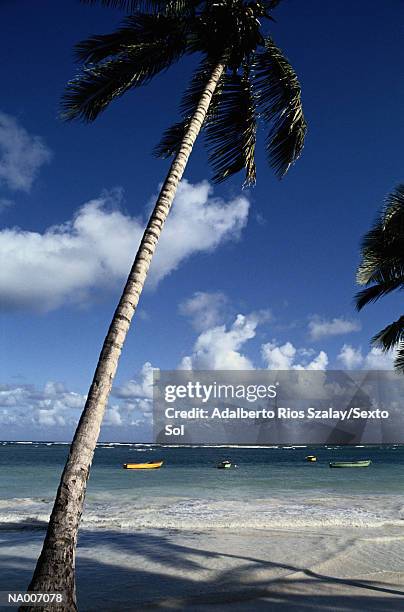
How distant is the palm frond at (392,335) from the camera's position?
1478 cm

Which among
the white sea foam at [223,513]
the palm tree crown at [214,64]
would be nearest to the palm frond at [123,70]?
the palm tree crown at [214,64]

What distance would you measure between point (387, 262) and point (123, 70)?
7.96 metres

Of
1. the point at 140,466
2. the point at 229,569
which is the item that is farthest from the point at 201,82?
the point at 140,466

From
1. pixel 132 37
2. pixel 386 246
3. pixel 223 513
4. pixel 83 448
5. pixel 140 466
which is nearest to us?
pixel 83 448

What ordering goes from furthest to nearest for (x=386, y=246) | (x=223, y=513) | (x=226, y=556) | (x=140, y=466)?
1. (x=140, y=466)
2. (x=223, y=513)
3. (x=386, y=246)
4. (x=226, y=556)

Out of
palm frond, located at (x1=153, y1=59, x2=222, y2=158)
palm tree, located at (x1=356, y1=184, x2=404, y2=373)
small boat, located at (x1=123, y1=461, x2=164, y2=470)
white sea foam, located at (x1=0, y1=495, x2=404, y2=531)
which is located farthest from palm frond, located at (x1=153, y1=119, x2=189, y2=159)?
small boat, located at (x1=123, y1=461, x2=164, y2=470)

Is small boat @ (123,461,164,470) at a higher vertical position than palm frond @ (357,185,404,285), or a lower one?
lower

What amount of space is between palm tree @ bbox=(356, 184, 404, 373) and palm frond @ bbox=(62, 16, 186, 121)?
609 cm

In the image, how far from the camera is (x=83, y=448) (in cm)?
561

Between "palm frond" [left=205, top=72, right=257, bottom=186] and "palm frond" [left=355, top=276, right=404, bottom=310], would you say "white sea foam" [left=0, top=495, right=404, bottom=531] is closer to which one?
"palm frond" [left=355, top=276, right=404, bottom=310]

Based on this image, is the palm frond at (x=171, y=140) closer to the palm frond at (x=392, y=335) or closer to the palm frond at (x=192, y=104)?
the palm frond at (x=192, y=104)

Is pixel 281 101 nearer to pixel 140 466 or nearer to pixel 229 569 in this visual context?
pixel 229 569

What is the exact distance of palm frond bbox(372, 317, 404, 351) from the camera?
14.8 meters

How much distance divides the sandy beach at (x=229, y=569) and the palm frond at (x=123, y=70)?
322 inches
